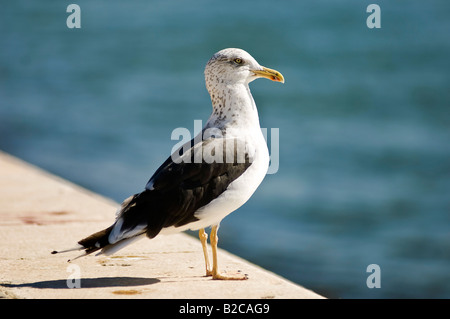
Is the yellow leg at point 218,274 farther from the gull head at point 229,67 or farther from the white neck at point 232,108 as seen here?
the gull head at point 229,67

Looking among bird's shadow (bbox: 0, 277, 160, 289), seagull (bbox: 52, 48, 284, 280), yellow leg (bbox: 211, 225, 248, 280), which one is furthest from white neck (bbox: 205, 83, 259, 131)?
bird's shadow (bbox: 0, 277, 160, 289)

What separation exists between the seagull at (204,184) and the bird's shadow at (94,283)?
0.22 m

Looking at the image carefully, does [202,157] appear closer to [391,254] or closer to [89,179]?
[391,254]

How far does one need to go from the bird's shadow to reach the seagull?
22 cm

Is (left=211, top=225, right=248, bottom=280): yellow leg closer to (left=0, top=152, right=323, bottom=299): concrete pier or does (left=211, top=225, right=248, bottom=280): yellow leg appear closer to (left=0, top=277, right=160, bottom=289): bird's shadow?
(left=0, top=152, right=323, bottom=299): concrete pier

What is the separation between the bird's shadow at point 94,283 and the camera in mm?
4309

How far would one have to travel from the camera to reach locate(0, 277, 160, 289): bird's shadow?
431 centimetres

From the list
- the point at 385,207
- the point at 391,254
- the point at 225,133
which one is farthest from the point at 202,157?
the point at 385,207

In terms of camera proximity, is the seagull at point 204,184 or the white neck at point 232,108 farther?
the white neck at point 232,108

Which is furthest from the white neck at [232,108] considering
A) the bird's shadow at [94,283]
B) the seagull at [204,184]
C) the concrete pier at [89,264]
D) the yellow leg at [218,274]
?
the bird's shadow at [94,283]

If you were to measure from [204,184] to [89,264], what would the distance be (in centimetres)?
110

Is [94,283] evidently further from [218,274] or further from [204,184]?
[204,184]
